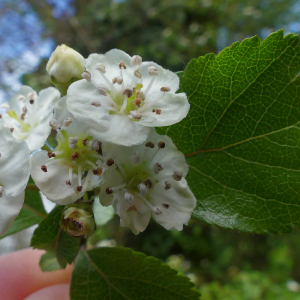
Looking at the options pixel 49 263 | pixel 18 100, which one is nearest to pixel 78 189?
pixel 18 100

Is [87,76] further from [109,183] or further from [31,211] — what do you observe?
[31,211]

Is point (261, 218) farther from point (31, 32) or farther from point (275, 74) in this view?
point (31, 32)

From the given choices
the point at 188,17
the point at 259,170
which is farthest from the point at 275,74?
the point at 188,17

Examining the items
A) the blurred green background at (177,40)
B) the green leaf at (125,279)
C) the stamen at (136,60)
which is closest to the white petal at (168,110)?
the stamen at (136,60)

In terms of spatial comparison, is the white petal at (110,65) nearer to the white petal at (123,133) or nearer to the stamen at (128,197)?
the white petal at (123,133)

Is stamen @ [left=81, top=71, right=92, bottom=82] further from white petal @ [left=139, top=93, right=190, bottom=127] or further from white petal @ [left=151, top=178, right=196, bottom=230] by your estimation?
white petal @ [left=151, top=178, right=196, bottom=230]

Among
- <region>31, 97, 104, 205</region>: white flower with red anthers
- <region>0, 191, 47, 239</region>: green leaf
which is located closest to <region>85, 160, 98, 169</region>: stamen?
<region>31, 97, 104, 205</region>: white flower with red anthers
